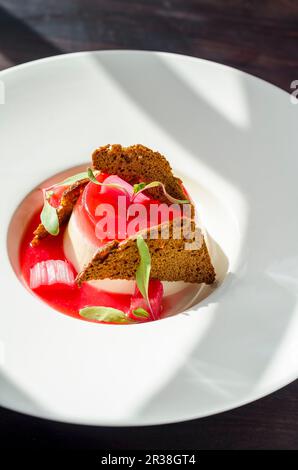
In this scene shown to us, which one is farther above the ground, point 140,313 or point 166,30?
point 166,30

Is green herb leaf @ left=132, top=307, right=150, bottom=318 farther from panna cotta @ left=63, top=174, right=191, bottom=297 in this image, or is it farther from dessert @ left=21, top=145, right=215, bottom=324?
panna cotta @ left=63, top=174, right=191, bottom=297

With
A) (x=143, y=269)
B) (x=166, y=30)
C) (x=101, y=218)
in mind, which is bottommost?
(x=143, y=269)

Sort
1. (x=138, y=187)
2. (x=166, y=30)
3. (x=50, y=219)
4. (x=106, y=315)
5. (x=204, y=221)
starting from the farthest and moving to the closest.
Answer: (x=166, y=30) < (x=204, y=221) < (x=50, y=219) < (x=138, y=187) < (x=106, y=315)

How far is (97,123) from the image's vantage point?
2287mm

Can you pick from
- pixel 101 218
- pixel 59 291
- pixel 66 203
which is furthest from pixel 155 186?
pixel 59 291

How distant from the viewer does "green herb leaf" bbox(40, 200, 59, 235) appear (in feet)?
6.90

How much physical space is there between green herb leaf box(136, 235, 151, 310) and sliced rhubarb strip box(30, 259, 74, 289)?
24 cm

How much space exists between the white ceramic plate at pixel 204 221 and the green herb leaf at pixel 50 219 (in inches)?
3.4

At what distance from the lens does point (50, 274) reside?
2.07 metres

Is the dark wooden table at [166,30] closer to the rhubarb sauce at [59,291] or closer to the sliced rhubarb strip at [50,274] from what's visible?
the rhubarb sauce at [59,291]

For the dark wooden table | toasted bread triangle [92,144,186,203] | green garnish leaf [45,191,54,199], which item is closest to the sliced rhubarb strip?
green garnish leaf [45,191,54,199]

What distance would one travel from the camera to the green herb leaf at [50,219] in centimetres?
210

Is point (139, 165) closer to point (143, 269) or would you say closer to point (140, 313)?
point (143, 269)

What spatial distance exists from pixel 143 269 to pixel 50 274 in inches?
11.8
